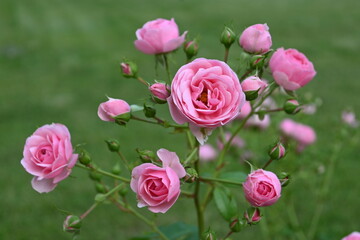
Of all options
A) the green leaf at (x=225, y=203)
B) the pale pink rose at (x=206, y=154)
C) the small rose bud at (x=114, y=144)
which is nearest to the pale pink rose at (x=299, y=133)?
the pale pink rose at (x=206, y=154)

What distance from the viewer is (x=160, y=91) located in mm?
676

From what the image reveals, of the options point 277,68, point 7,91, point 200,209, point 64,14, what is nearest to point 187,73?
point 277,68

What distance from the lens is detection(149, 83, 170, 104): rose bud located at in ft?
2.21

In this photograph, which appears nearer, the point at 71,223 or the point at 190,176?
the point at 190,176

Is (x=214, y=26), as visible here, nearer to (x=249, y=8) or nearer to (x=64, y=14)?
(x=249, y=8)

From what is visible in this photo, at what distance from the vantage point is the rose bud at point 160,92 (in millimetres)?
675

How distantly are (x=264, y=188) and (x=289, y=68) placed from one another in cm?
20

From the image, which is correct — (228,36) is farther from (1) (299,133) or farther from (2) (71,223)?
(1) (299,133)

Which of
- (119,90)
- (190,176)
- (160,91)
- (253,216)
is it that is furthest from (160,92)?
(119,90)

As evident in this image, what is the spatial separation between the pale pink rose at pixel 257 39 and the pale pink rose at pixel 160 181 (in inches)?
9.4

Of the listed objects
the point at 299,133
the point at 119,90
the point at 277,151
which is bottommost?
the point at 119,90

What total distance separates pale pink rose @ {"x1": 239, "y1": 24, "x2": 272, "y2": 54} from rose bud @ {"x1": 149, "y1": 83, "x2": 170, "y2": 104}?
18 cm

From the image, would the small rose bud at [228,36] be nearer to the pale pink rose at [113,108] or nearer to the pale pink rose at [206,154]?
the pale pink rose at [113,108]

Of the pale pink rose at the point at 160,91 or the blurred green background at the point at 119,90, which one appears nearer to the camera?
the pale pink rose at the point at 160,91
